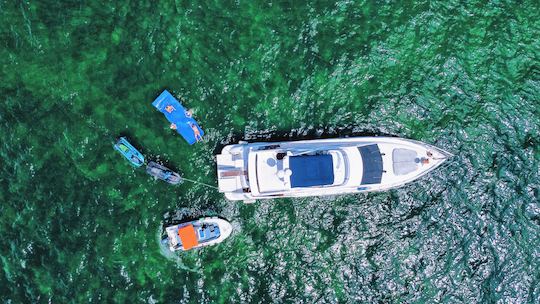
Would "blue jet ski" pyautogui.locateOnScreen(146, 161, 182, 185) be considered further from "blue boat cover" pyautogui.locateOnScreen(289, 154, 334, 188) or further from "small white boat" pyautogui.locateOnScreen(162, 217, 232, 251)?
"blue boat cover" pyautogui.locateOnScreen(289, 154, 334, 188)

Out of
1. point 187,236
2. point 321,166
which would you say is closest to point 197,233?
point 187,236

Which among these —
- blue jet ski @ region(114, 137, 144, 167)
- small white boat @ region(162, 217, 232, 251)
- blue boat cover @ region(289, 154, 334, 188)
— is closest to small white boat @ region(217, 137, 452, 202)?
blue boat cover @ region(289, 154, 334, 188)

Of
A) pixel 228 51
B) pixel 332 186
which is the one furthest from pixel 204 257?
pixel 228 51

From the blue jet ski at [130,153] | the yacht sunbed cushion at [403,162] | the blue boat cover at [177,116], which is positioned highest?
the blue boat cover at [177,116]

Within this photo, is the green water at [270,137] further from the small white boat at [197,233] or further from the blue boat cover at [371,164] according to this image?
the blue boat cover at [371,164]

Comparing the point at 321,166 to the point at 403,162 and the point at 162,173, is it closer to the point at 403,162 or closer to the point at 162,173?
the point at 403,162

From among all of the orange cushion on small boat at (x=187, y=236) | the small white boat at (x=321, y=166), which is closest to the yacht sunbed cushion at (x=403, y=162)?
the small white boat at (x=321, y=166)

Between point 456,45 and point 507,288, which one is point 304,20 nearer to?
point 456,45
